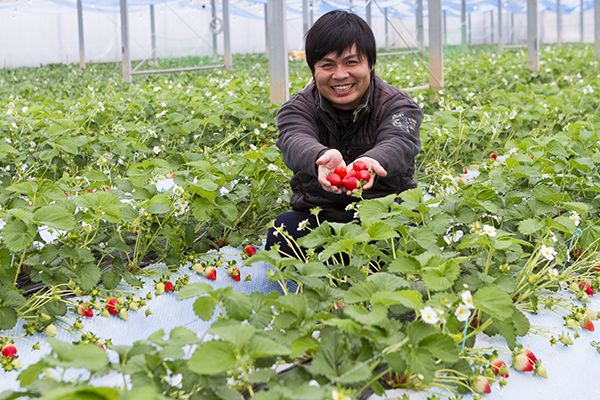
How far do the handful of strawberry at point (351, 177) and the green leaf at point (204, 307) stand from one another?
809 mm

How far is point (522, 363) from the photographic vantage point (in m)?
2.29

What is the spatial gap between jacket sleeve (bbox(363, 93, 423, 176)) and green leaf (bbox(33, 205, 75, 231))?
1.03 m

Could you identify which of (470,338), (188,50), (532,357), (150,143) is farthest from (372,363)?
(188,50)

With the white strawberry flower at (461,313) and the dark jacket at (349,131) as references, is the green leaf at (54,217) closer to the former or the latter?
the dark jacket at (349,131)

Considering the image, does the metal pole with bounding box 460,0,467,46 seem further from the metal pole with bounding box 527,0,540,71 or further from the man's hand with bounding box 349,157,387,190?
the man's hand with bounding box 349,157,387,190

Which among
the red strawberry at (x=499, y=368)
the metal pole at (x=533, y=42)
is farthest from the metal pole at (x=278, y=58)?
the metal pole at (x=533, y=42)

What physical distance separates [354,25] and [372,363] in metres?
1.52

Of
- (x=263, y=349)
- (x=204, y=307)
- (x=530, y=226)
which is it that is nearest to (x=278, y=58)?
(x=530, y=226)

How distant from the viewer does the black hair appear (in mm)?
2941

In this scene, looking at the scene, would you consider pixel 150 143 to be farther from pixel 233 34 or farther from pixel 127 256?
pixel 233 34

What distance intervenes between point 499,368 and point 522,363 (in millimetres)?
167

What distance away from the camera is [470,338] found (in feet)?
7.46

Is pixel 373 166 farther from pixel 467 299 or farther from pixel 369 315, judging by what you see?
pixel 369 315

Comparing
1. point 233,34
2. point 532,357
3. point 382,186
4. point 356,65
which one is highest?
point 233,34
